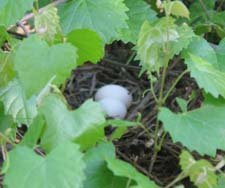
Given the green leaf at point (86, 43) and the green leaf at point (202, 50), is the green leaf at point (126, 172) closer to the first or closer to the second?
the green leaf at point (86, 43)

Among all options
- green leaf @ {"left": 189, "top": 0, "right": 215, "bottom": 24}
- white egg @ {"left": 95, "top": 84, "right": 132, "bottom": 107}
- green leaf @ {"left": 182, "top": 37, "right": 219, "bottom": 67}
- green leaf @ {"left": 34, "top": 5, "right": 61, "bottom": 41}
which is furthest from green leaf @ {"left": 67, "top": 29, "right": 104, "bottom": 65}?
green leaf @ {"left": 189, "top": 0, "right": 215, "bottom": 24}

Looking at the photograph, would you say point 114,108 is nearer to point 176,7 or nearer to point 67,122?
point 176,7

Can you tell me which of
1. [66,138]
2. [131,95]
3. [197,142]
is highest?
[66,138]

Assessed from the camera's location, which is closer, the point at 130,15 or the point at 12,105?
the point at 12,105

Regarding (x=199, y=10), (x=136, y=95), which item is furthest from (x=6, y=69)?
(x=199, y=10)

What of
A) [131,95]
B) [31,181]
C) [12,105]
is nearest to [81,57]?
[12,105]

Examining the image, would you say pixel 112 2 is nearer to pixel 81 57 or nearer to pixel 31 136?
pixel 81 57

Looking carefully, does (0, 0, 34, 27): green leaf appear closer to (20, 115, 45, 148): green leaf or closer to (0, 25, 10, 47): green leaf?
(0, 25, 10, 47): green leaf

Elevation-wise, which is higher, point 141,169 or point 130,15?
point 130,15
